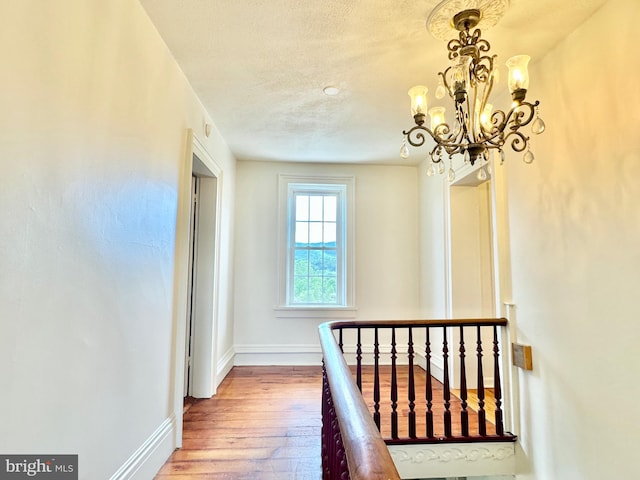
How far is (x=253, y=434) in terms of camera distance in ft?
8.59

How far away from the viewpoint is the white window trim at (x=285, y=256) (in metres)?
4.57

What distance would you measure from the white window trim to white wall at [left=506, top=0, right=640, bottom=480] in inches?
92.7

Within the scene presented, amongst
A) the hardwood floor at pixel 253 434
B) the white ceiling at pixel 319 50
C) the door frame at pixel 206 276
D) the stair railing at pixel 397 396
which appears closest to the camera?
the stair railing at pixel 397 396

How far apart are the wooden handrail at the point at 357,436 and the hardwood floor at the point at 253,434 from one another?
137 cm

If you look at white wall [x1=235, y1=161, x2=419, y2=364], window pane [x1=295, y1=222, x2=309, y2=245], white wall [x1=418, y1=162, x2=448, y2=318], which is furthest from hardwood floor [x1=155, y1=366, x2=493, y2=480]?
window pane [x1=295, y1=222, x2=309, y2=245]

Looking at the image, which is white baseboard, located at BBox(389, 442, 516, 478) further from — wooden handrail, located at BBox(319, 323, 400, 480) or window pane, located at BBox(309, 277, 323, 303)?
window pane, located at BBox(309, 277, 323, 303)

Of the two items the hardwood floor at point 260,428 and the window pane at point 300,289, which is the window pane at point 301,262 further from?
the hardwood floor at point 260,428

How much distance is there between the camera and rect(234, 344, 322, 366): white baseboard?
4488 millimetres

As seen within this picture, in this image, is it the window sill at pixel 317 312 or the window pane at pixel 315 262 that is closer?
the window sill at pixel 317 312

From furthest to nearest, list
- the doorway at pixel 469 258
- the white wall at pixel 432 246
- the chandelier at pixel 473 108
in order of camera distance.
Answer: the white wall at pixel 432 246, the doorway at pixel 469 258, the chandelier at pixel 473 108

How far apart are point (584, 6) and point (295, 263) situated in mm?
3670

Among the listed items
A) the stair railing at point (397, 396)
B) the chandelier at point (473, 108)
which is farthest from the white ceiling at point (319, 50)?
the stair railing at point (397, 396)

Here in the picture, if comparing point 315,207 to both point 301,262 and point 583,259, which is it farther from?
point 583,259

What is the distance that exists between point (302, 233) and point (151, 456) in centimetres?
311
